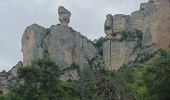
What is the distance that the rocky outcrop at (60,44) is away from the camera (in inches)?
3841

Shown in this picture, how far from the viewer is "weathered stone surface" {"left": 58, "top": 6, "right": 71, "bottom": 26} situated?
336 ft

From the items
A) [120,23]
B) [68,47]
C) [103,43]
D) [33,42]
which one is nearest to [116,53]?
[103,43]

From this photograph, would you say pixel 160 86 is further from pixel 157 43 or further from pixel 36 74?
pixel 157 43

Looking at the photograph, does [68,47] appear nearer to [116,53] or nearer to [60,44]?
[60,44]

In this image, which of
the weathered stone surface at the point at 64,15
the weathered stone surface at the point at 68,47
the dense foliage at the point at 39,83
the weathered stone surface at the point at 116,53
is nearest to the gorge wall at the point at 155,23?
the weathered stone surface at the point at 116,53

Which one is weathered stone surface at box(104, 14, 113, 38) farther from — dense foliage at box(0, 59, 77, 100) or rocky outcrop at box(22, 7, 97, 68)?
dense foliage at box(0, 59, 77, 100)

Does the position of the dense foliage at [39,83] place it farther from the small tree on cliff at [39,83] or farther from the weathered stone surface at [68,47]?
the weathered stone surface at [68,47]

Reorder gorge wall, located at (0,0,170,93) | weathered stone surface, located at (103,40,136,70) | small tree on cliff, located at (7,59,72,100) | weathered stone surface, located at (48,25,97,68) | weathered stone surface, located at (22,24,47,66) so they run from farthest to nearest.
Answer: weathered stone surface, located at (22,24,47,66)
weathered stone surface, located at (48,25,97,68)
weathered stone surface, located at (103,40,136,70)
gorge wall, located at (0,0,170,93)
small tree on cliff, located at (7,59,72,100)

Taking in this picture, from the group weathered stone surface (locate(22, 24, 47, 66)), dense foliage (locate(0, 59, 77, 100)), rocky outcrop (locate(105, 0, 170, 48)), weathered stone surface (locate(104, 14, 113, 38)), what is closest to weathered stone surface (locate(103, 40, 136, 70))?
weathered stone surface (locate(104, 14, 113, 38))

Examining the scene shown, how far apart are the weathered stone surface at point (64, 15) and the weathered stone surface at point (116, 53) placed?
883cm

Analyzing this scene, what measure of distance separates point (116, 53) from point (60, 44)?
10.0 metres

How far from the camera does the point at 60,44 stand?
98250mm

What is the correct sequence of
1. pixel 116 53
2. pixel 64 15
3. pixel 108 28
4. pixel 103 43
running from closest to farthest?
pixel 116 53, pixel 103 43, pixel 108 28, pixel 64 15

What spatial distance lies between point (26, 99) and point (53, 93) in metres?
2.69
